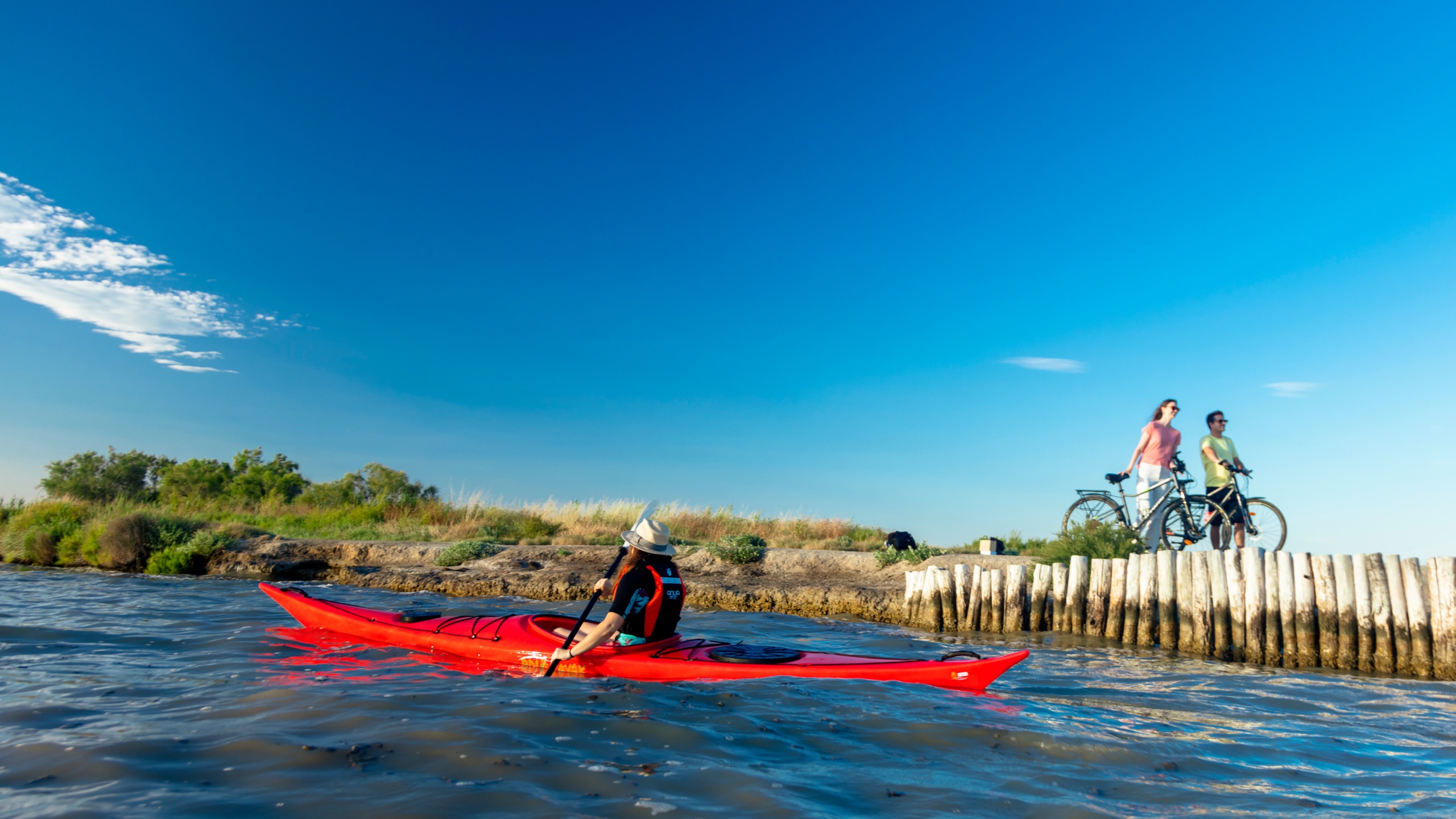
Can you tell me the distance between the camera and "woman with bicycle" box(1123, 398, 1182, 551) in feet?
33.3

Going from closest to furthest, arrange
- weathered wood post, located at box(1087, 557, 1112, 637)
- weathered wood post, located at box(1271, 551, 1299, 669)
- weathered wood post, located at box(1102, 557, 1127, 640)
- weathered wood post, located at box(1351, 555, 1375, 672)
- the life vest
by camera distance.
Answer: the life vest < weathered wood post, located at box(1351, 555, 1375, 672) < weathered wood post, located at box(1271, 551, 1299, 669) < weathered wood post, located at box(1102, 557, 1127, 640) < weathered wood post, located at box(1087, 557, 1112, 637)

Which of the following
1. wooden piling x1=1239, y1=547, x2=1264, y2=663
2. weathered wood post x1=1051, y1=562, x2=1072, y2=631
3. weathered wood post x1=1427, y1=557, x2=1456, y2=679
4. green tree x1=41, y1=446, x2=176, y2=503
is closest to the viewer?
weathered wood post x1=1427, y1=557, x2=1456, y2=679

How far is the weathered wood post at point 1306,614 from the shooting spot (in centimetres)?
746

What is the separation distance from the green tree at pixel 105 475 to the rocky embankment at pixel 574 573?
2315 cm

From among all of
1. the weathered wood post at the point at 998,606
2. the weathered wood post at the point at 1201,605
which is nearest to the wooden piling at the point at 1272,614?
the weathered wood post at the point at 1201,605

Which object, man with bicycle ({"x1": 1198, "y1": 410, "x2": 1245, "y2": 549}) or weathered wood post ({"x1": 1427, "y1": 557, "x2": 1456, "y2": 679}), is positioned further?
man with bicycle ({"x1": 1198, "y1": 410, "x2": 1245, "y2": 549})

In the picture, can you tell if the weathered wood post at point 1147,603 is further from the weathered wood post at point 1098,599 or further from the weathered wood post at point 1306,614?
the weathered wood post at point 1306,614

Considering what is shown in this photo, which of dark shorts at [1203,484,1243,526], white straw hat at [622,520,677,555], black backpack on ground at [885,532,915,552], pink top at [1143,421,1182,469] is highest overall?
pink top at [1143,421,1182,469]

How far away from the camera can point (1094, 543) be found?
33.4ft

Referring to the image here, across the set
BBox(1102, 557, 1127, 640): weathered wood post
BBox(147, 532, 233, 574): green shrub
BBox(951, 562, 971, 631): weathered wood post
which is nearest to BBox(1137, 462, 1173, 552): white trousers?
BBox(1102, 557, 1127, 640): weathered wood post

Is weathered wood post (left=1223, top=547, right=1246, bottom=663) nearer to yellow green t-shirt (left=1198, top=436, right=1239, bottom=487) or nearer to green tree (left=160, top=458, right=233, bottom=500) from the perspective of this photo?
yellow green t-shirt (left=1198, top=436, right=1239, bottom=487)

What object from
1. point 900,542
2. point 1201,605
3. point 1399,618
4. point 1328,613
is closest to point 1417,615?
point 1399,618

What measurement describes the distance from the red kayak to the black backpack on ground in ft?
24.6

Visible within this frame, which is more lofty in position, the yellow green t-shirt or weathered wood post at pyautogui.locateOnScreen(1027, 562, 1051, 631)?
the yellow green t-shirt
